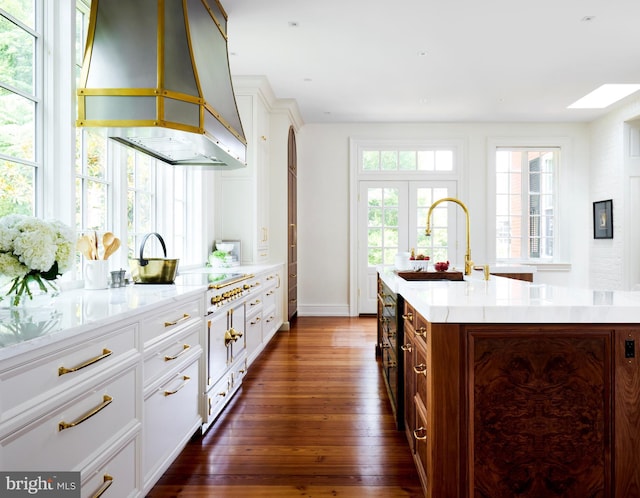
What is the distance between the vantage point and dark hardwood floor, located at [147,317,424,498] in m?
1.96

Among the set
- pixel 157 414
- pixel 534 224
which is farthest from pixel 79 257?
pixel 534 224

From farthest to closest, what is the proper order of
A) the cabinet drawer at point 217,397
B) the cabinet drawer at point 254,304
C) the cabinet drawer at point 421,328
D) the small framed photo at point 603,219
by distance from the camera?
the small framed photo at point 603,219, the cabinet drawer at point 254,304, the cabinet drawer at point 217,397, the cabinet drawer at point 421,328

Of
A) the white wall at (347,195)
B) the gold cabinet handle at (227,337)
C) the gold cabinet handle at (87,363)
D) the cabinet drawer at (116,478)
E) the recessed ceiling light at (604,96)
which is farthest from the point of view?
the white wall at (347,195)

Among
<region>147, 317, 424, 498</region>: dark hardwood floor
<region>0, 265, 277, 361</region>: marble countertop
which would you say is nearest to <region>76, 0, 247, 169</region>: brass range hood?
<region>0, 265, 277, 361</region>: marble countertop

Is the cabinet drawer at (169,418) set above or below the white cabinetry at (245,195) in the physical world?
below

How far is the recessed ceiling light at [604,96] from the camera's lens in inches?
205

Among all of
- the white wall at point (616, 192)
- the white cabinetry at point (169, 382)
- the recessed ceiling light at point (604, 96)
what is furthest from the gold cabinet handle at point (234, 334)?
the white wall at point (616, 192)

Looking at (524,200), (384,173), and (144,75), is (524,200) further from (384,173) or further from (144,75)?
(144,75)

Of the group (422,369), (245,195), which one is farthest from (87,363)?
(245,195)

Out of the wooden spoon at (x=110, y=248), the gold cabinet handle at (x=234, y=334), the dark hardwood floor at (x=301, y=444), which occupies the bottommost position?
the dark hardwood floor at (x=301, y=444)

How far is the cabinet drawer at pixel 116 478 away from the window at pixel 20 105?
3.95 feet

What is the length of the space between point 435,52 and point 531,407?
11.8 feet

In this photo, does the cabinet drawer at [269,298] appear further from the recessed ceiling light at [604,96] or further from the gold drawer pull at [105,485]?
the recessed ceiling light at [604,96]

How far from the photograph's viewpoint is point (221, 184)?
4809 mm
